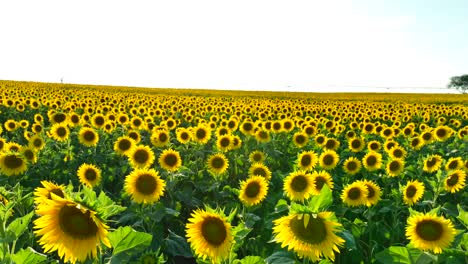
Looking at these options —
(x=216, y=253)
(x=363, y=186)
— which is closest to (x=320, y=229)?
(x=216, y=253)

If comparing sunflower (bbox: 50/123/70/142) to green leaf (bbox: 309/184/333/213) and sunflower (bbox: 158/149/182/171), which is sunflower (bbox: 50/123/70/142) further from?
green leaf (bbox: 309/184/333/213)

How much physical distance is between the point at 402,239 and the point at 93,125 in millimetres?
7782

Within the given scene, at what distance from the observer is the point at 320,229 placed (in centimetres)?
263

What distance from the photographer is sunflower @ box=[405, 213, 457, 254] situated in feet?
10.8

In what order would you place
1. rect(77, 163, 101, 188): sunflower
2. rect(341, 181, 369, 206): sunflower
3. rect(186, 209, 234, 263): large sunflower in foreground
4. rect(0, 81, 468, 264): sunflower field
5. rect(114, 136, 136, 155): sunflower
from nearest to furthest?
rect(0, 81, 468, 264): sunflower field < rect(186, 209, 234, 263): large sunflower in foreground < rect(341, 181, 369, 206): sunflower < rect(77, 163, 101, 188): sunflower < rect(114, 136, 136, 155): sunflower

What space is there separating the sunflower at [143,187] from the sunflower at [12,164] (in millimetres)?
2612

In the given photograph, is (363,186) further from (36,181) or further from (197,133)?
(36,181)

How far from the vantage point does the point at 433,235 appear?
3.31 meters

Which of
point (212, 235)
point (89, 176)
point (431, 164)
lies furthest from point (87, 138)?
point (212, 235)

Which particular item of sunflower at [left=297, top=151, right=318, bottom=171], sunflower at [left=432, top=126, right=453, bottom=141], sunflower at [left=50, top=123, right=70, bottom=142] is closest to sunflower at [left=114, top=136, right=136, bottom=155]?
sunflower at [left=50, top=123, right=70, bottom=142]

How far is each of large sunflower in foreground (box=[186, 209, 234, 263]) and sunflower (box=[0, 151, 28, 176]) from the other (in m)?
4.70

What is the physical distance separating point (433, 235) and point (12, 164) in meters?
5.91

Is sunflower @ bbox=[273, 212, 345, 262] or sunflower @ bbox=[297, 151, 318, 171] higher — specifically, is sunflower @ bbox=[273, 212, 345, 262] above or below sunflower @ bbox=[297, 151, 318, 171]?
above

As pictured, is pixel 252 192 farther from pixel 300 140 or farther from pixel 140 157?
pixel 300 140
